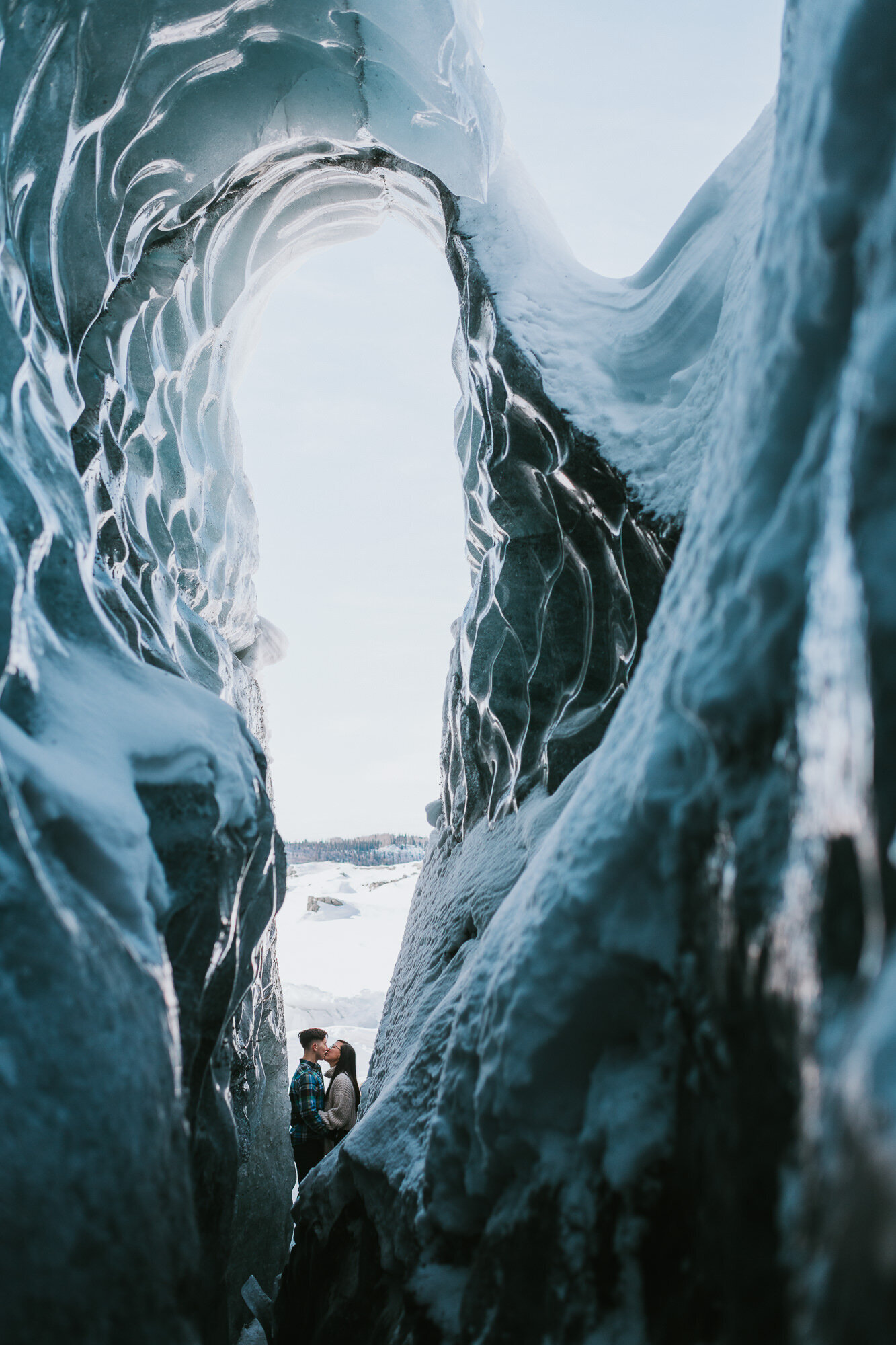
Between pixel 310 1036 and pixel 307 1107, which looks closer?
pixel 307 1107

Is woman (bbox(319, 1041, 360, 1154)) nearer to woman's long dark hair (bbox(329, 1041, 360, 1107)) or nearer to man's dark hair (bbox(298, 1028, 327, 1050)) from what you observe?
woman's long dark hair (bbox(329, 1041, 360, 1107))

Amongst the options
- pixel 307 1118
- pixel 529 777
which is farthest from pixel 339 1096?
pixel 529 777

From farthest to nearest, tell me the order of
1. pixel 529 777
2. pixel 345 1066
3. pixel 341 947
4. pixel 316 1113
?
pixel 341 947 < pixel 345 1066 < pixel 316 1113 < pixel 529 777

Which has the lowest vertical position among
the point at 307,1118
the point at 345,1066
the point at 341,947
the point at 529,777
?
the point at 341,947

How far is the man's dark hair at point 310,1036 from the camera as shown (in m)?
3.47

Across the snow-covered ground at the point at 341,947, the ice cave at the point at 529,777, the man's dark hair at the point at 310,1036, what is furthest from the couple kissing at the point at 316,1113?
the snow-covered ground at the point at 341,947

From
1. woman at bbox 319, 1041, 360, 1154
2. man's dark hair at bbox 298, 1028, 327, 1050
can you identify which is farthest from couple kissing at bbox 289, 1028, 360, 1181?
man's dark hair at bbox 298, 1028, 327, 1050

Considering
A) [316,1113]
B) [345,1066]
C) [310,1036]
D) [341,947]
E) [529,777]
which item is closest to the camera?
[529,777]

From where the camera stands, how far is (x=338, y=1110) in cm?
317

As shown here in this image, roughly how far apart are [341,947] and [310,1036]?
22.2 feet

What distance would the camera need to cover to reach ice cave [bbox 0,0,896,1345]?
0.74 m

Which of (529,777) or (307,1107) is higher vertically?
(529,777)

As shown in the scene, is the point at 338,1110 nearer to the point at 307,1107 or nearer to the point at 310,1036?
the point at 307,1107

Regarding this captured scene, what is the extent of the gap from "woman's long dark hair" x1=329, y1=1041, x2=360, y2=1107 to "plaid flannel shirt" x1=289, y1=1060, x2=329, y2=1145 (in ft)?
0.57
